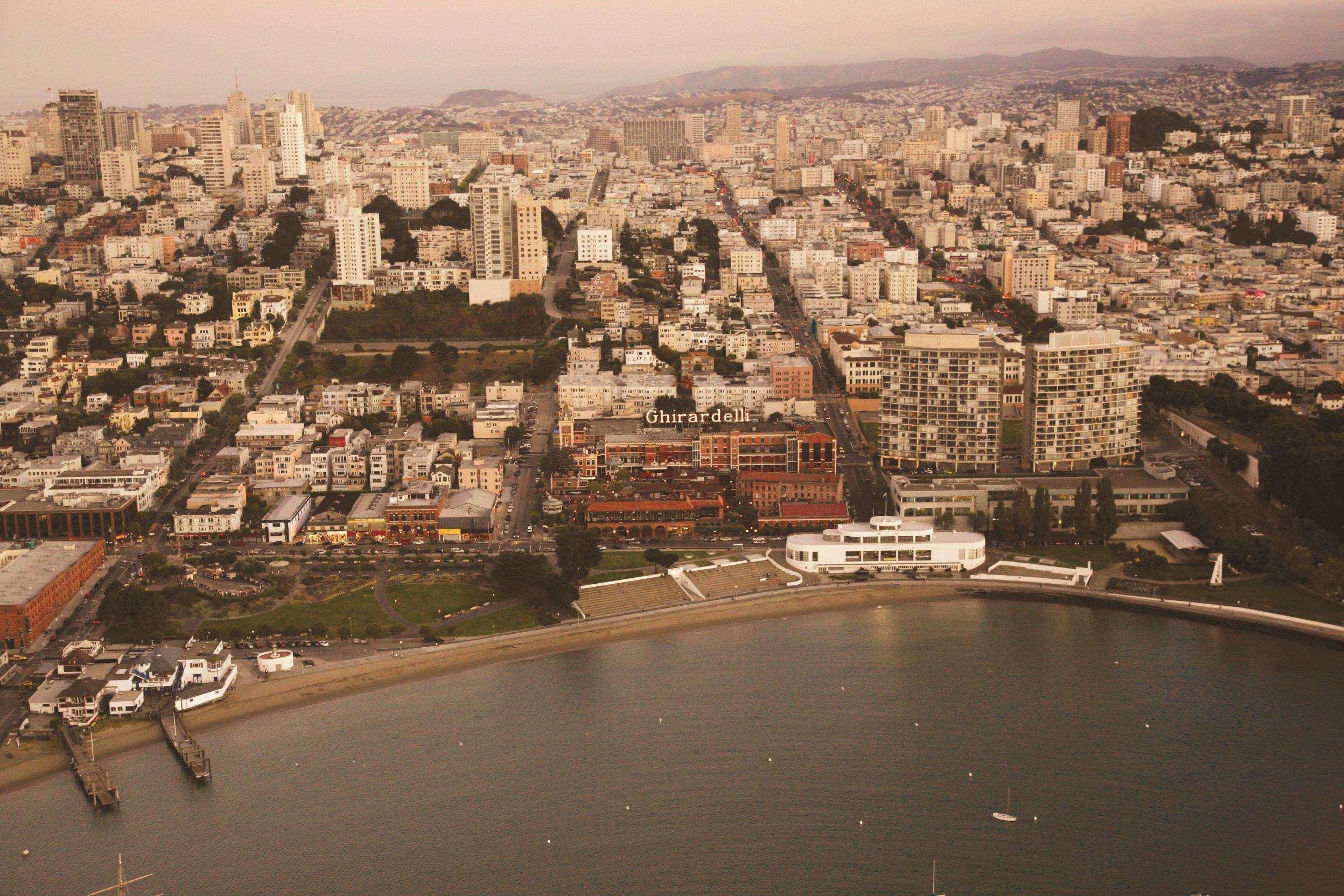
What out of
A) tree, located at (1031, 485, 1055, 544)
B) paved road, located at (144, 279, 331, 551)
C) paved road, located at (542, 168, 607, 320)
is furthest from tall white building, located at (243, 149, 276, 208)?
tree, located at (1031, 485, 1055, 544)

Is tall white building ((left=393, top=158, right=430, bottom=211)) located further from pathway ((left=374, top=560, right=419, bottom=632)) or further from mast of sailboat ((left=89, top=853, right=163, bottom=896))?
mast of sailboat ((left=89, top=853, right=163, bottom=896))

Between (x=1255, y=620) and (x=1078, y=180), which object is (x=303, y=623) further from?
(x=1078, y=180)

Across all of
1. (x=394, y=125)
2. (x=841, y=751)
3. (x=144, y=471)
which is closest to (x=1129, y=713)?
(x=841, y=751)

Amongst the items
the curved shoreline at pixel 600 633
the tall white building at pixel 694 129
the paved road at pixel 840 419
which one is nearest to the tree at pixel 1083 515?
the curved shoreline at pixel 600 633

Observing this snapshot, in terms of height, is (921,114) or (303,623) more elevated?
(921,114)

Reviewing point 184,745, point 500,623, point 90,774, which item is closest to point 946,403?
point 500,623

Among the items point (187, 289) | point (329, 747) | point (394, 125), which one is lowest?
point (329, 747)
